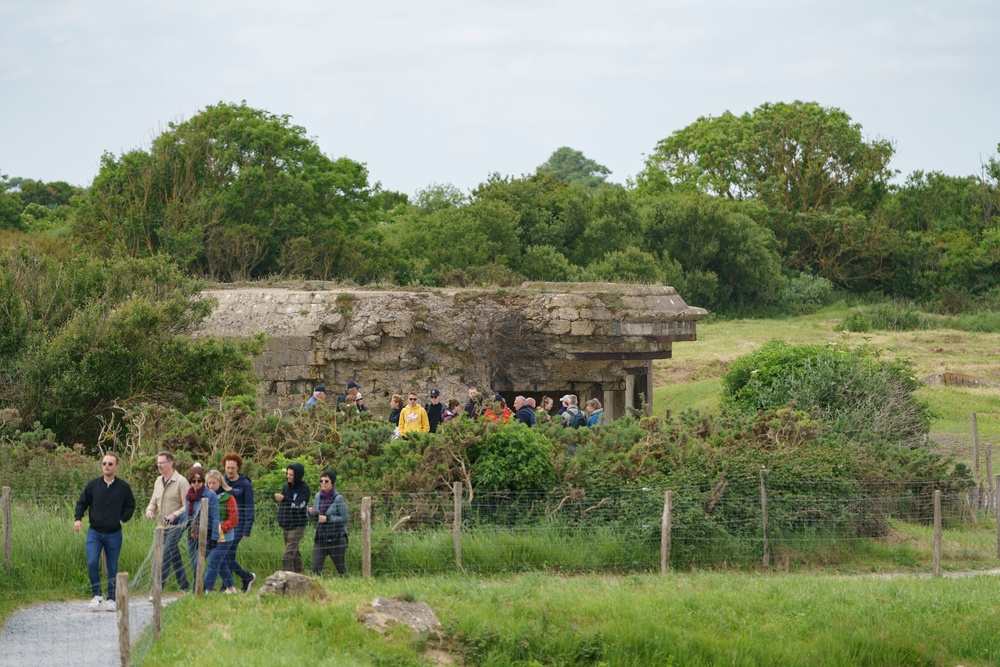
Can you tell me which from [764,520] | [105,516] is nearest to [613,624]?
[764,520]

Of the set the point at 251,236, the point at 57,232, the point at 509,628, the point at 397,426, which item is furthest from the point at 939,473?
the point at 57,232

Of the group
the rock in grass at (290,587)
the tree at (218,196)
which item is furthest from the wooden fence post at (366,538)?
the tree at (218,196)

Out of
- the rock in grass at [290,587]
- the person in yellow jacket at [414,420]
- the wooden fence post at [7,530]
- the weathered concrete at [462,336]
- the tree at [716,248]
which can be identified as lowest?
the rock in grass at [290,587]

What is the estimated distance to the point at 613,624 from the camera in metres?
11.8

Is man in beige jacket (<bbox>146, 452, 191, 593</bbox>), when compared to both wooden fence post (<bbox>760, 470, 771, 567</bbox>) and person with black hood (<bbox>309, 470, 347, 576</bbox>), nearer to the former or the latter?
person with black hood (<bbox>309, 470, 347, 576</bbox>)

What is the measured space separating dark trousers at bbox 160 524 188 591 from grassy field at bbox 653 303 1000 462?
1489 cm

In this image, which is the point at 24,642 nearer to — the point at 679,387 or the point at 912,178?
the point at 679,387

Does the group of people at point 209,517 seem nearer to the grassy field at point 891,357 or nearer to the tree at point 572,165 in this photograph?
the grassy field at point 891,357

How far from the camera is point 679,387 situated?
3438 centimetres

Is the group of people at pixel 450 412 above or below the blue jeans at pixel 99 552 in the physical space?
above

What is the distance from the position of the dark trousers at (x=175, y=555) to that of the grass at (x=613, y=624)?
798 mm

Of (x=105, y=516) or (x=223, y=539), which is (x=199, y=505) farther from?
(x=105, y=516)

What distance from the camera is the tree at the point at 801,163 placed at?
194ft

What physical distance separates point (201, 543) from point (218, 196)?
21277 mm
